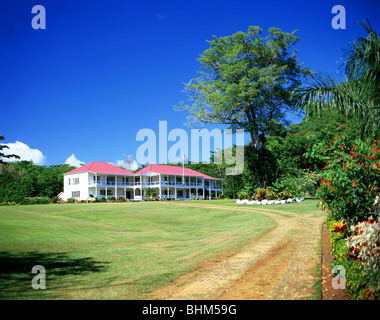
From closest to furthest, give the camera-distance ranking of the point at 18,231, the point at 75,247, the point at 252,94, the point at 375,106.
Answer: the point at 375,106 < the point at 75,247 < the point at 18,231 < the point at 252,94

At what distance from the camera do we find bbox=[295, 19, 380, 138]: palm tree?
7.04 m

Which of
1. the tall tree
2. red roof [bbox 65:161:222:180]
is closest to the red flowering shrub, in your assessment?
the tall tree

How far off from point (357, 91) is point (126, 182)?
52.0 metres

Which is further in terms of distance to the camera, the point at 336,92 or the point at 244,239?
the point at 244,239

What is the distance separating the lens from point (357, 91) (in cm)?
775

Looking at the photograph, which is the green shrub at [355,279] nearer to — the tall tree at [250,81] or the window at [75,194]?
the tall tree at [250,81]

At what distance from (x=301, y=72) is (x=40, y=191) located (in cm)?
4398

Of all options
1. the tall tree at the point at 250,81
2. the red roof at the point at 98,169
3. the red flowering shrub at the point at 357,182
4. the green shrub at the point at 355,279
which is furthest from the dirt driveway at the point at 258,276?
the red roof at the point at 98,169

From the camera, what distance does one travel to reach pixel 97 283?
24.4 ft

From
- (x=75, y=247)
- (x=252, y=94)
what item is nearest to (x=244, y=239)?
(x=75, y=247)

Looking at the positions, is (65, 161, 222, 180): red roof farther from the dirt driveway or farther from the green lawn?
the dirt driveway

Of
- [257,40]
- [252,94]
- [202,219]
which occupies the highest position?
[257,40]

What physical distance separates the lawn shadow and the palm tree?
744 cm
